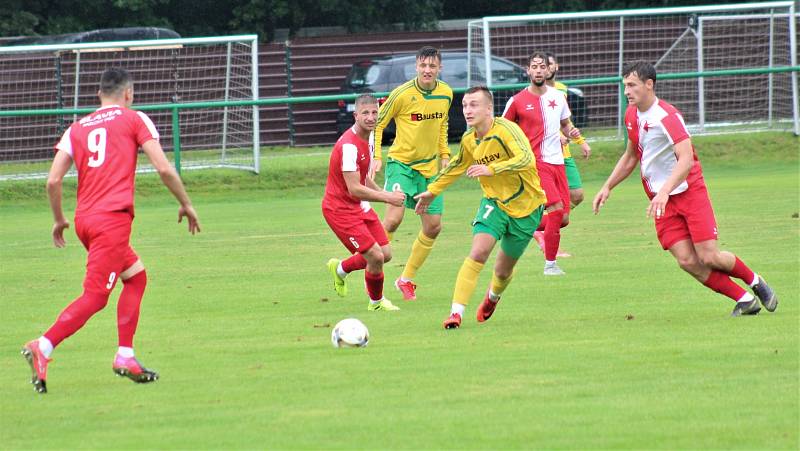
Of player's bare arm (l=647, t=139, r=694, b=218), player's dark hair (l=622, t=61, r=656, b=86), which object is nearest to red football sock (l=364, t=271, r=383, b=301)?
player's bare arm (l=647, t=139, r=694, b=218)

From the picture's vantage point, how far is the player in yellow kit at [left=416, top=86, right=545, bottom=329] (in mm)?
9508

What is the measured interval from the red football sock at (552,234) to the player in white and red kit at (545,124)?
0.14 meters

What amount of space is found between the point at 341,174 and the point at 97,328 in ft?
7.77

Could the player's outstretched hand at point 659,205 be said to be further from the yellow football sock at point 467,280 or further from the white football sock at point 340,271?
the white football sock at point 340,271

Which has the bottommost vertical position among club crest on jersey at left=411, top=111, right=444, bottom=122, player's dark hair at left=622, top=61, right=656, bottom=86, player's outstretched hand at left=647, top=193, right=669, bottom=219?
player's outstretched hand at left=647, top=193, right=669, bottom=219

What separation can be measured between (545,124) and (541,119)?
68mm

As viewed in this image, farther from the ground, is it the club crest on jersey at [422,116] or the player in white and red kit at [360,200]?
the club crest on jersey at [422,116]

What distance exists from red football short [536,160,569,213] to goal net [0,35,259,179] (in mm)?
10870

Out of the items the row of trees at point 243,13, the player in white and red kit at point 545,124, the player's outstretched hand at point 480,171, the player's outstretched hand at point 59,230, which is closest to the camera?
the player's outstretched hand at point 59,230

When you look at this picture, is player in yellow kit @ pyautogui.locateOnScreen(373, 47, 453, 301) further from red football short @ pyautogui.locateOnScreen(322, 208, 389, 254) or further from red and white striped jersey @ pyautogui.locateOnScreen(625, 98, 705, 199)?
red and white striped jersey @ pyautogui.locateOnScreen(625, 98, 705, 199)

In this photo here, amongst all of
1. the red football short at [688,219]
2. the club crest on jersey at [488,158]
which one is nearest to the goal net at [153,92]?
the club crest on jersey at [488,158]

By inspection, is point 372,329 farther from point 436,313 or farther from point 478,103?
point 478,103

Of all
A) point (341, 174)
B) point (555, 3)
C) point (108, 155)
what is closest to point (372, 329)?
point (341, 174)

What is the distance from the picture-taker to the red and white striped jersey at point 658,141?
373 inches
